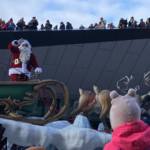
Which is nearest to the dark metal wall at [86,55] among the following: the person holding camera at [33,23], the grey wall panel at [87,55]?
the grey wall panel at [87,55]

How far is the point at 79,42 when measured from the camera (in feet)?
37.1

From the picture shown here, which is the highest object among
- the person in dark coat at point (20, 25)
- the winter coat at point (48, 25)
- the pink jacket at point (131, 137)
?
the winter coat at point (48, 25)

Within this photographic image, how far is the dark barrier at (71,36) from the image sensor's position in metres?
10.5

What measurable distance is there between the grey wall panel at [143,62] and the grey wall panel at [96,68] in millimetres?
1747

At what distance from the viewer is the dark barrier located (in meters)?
10.5

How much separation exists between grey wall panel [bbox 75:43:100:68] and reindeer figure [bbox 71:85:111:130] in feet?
17.5

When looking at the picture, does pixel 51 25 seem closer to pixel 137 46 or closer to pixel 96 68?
pixel 96 68

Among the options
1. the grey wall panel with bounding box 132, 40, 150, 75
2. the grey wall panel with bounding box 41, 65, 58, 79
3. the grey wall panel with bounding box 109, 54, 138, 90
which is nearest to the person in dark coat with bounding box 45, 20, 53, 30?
the grey wall panel with bounding box 41, 65, 58, 79

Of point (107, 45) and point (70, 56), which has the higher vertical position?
point (107, 45)

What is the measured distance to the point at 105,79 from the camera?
41.6 ft

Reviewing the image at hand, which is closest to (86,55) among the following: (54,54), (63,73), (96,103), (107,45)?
(107,45)

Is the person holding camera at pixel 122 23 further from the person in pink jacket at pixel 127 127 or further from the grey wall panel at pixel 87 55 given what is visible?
the person in pink jacket at pixel 127 127

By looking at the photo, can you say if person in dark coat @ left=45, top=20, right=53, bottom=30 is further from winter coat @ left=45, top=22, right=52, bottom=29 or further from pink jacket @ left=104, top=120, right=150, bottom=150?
pink jacket @ left=104, top=120, right=150, bottom=150

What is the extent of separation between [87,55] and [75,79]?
55.8 inches
